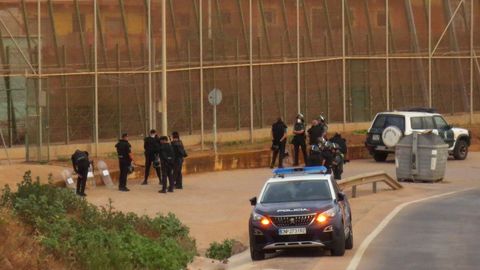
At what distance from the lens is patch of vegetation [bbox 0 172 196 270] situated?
1594 cm

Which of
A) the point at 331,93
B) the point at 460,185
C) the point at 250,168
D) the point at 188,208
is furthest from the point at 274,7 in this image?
the point at 188,208

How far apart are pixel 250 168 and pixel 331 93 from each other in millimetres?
12194

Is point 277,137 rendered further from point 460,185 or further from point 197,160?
point 460,185

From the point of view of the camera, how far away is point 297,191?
21.1m

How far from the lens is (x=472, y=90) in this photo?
185ft

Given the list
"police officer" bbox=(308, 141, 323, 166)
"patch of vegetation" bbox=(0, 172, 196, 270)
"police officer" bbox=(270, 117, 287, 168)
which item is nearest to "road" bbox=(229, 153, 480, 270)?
"patch of vegetation" bbox=(0, 172, 196, 270)

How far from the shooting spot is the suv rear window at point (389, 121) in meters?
42.6

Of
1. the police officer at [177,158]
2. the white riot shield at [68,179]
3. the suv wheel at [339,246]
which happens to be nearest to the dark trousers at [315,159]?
the police officer at [177,158]

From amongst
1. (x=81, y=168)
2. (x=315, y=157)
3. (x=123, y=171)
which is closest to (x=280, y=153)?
(x=315, y=157)

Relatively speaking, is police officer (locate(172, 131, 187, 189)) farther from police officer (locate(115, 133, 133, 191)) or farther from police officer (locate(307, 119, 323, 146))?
police officer (locate(307, 119, 323, 146))

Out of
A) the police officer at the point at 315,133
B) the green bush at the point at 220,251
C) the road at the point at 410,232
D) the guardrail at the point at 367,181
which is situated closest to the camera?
the road at the point at 410,232

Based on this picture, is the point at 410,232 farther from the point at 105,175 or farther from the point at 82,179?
the point at 105,175

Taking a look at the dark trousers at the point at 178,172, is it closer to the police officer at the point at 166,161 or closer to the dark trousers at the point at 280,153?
the police officer at the point at 166,161

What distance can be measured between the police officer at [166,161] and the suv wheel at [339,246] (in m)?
12.4
